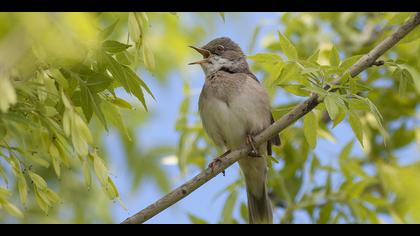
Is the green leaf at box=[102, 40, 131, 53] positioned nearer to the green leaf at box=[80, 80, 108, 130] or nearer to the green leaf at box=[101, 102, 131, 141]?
the green leaf at box=[80, 80, 108, 130]

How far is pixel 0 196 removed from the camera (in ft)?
9.22

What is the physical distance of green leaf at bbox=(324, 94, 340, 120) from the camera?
304cm

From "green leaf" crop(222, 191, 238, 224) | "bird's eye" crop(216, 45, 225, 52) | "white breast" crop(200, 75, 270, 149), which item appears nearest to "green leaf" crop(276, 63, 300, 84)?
"white breast" crop(200, 75, 270, 149)

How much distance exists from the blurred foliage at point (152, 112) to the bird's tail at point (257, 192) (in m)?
0.11

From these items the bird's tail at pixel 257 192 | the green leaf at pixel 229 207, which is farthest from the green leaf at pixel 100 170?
the bird's tail at pixel 257 192

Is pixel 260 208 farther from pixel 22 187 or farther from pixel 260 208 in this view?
pixel 22 187

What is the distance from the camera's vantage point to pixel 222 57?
607 centimetres

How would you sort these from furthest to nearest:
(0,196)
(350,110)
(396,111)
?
(396,111), (350,110), (0,196)

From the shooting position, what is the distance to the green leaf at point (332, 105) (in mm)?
3038

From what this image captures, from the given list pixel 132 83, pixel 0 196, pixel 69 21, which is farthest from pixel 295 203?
pixel 69 21

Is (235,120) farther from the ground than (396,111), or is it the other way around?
(235,120)

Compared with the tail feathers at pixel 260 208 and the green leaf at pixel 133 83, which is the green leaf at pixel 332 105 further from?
the tail feathers at pixel 260 208

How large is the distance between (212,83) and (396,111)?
8.87 feet

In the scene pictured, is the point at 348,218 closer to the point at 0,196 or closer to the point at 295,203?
the point at 295,203
